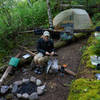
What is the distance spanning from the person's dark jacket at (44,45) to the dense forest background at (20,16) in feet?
9.24

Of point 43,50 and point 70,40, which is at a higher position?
point 43,50

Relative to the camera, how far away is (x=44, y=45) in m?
4.93

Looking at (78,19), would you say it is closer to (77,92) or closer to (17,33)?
(17,33)

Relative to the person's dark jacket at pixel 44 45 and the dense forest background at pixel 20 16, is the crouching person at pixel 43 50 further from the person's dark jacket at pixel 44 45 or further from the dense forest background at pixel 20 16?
the dense forest background at pixel 20 16

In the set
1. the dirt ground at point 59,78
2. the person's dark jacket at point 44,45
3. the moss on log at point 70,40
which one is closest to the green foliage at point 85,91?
the dirt ground at point 59,78

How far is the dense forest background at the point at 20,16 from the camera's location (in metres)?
7.19

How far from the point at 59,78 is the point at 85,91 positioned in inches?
94.1

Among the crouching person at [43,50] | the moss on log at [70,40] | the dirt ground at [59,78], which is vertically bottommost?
the dirt ground at [59,78]

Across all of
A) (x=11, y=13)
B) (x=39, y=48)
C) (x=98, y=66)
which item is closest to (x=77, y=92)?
(x=98, y=66)

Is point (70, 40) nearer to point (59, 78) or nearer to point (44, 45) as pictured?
point (44, 45)

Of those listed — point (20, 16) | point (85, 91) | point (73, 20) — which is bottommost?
point (85, 91)

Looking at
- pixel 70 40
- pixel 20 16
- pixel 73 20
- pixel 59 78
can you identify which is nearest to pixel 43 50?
pixel 59 78

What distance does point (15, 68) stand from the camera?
5.50 meters

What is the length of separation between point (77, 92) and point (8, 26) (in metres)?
6.82
